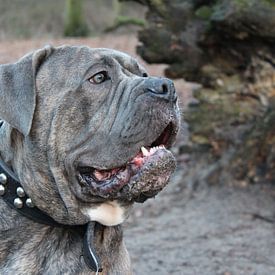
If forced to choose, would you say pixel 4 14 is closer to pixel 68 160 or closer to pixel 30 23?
pixel 30 23

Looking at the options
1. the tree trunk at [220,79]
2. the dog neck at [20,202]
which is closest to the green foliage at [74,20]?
the tree trunk at [220,79]

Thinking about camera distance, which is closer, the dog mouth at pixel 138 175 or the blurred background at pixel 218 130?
the dog mouth at pixel 138 175

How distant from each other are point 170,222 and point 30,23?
24195mm

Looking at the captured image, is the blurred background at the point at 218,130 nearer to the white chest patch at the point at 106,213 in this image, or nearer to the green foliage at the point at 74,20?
the white chest patch at the point at 106,213

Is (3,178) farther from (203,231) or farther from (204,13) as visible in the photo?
(204,13)

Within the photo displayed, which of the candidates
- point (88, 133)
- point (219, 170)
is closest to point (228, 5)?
point (219, 170)

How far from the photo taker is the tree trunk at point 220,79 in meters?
7.03

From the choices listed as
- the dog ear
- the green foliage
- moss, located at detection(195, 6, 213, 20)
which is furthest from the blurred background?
the green foliage

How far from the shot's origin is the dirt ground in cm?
598

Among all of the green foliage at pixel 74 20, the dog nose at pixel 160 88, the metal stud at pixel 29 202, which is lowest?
the green foliage at pixel 74 20

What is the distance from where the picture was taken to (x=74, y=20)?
2858cm

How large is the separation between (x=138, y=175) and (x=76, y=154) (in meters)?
0.33

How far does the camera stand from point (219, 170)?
287 inches

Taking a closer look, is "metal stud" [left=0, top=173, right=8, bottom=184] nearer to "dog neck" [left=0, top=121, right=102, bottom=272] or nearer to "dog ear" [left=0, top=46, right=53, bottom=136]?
"dog neck" [left=0, top=121, right=102, bottom=272]
